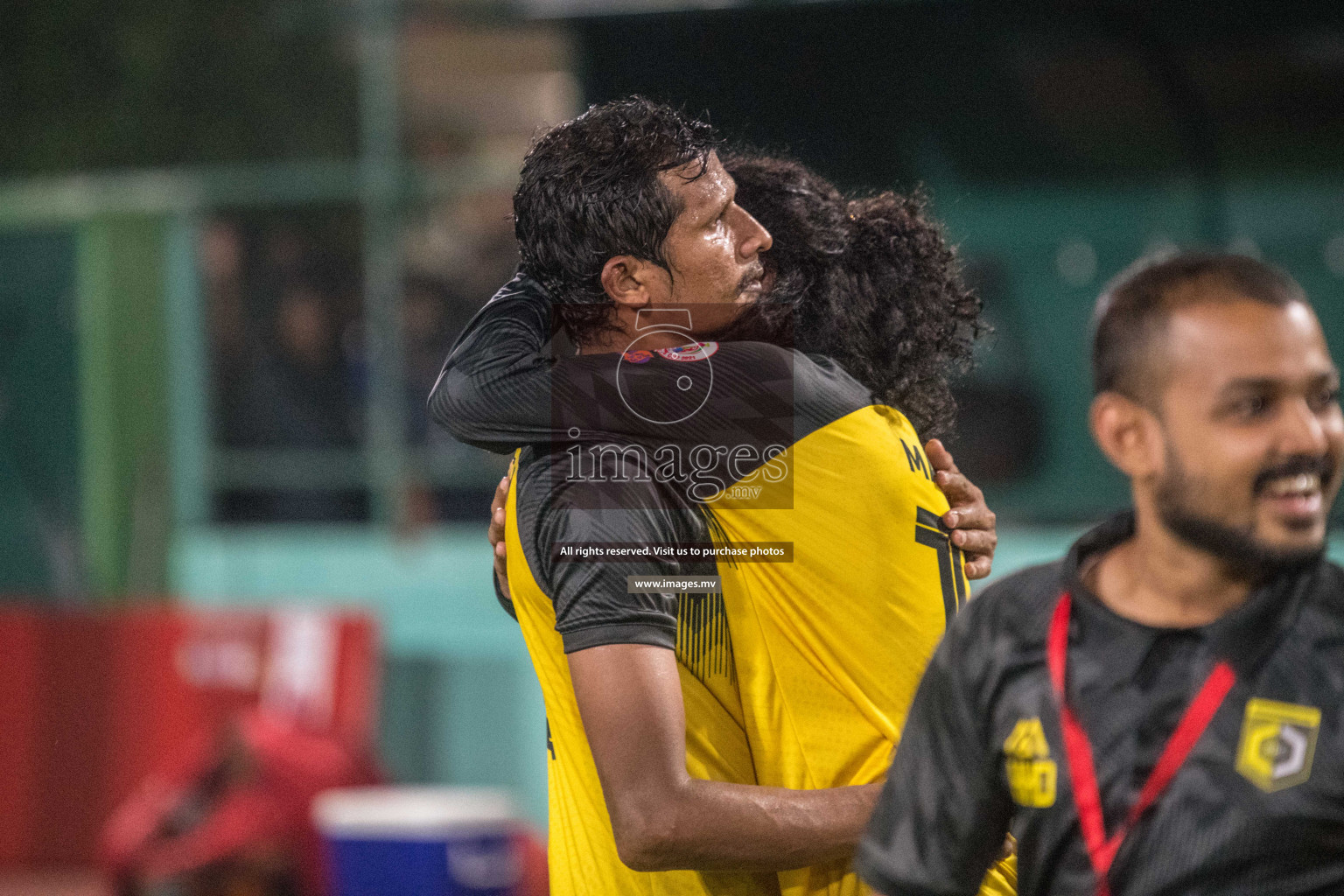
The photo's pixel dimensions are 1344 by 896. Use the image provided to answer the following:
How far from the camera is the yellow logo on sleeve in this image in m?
1.22

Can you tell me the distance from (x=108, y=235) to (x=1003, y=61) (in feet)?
11.3

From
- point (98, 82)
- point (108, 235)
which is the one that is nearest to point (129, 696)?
point (108, 235)

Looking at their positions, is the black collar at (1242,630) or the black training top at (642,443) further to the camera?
the black training top at (642,443)

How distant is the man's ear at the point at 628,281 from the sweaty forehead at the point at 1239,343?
0.65m

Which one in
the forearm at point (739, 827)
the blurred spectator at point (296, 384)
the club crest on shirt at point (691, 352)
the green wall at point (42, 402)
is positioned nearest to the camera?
the forearm at point (739, 827)

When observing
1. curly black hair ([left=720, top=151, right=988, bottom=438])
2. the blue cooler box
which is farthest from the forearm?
the blue cooler box

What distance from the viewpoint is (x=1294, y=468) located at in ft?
3.80

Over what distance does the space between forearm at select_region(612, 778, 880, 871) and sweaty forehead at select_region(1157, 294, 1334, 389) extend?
0.59 meters

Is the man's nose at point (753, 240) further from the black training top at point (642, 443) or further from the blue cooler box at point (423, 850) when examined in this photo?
the blue cooler box at point (423, 850)

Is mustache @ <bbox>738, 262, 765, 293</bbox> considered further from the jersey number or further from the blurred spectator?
the blurred spectator

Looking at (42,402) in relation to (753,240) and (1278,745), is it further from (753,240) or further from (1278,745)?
(1278,745)

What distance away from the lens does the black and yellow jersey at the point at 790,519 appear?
63.1 inches

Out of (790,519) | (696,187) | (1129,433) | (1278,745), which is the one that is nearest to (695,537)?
(790,519)

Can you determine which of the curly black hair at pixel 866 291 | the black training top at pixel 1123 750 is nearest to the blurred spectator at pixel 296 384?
the curly black hair at pixel 866 291
